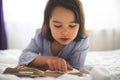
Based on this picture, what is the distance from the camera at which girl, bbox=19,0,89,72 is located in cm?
104

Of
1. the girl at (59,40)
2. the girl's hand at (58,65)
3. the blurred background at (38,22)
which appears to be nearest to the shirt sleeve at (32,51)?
the girl at (59,40)

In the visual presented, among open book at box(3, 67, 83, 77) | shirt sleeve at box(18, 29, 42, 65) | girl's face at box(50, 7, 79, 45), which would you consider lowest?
open book at box(3, 67, 83, 77)

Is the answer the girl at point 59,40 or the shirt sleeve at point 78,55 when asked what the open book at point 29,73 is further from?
the shirt sleeve at point 78,55

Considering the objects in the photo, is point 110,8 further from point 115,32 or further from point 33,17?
point 33,17

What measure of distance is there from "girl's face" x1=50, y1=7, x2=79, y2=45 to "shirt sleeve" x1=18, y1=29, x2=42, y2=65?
175mm

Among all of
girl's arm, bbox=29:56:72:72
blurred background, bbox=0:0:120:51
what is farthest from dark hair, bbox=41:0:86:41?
blurred background, bbox=0:0:120:51

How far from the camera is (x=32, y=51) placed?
4.05 ft

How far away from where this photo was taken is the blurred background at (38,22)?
2.39m

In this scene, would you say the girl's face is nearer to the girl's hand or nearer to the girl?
the girl

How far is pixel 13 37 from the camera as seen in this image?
2.47m

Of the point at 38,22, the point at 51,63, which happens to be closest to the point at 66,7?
the point at 51,63

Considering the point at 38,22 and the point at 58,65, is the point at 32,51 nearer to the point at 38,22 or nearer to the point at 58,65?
the point at 58,65

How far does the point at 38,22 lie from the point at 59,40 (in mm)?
1363

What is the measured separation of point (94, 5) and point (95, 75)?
5.46 ft
